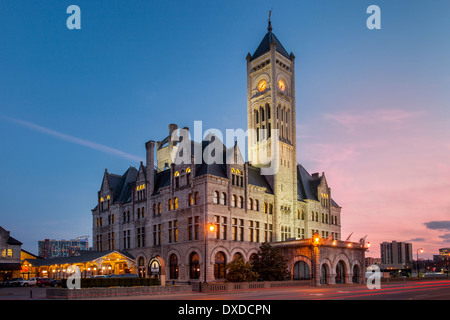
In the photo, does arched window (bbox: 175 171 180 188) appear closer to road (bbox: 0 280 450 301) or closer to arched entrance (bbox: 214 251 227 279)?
arched entrance (bbox: 214 251 227 279)

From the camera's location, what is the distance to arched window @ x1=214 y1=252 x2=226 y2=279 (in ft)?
186

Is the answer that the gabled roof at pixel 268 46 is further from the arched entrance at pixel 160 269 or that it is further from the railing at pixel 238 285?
the arched entrance at pixel 160 269

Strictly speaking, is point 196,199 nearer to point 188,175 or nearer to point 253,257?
point 188,175

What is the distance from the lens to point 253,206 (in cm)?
6331

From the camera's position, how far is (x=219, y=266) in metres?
57.1

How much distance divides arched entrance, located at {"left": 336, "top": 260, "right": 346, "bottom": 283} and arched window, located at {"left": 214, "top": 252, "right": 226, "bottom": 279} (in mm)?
16812

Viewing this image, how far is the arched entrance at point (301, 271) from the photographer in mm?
58397

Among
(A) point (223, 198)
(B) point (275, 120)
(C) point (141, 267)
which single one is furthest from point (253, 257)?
(B) point (275, 120)

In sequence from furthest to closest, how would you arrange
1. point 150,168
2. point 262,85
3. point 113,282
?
point 262,85 < point 150,168 < point 113,282

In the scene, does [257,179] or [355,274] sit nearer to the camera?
[355,274]

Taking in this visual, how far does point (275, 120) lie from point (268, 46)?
13.7 metres
